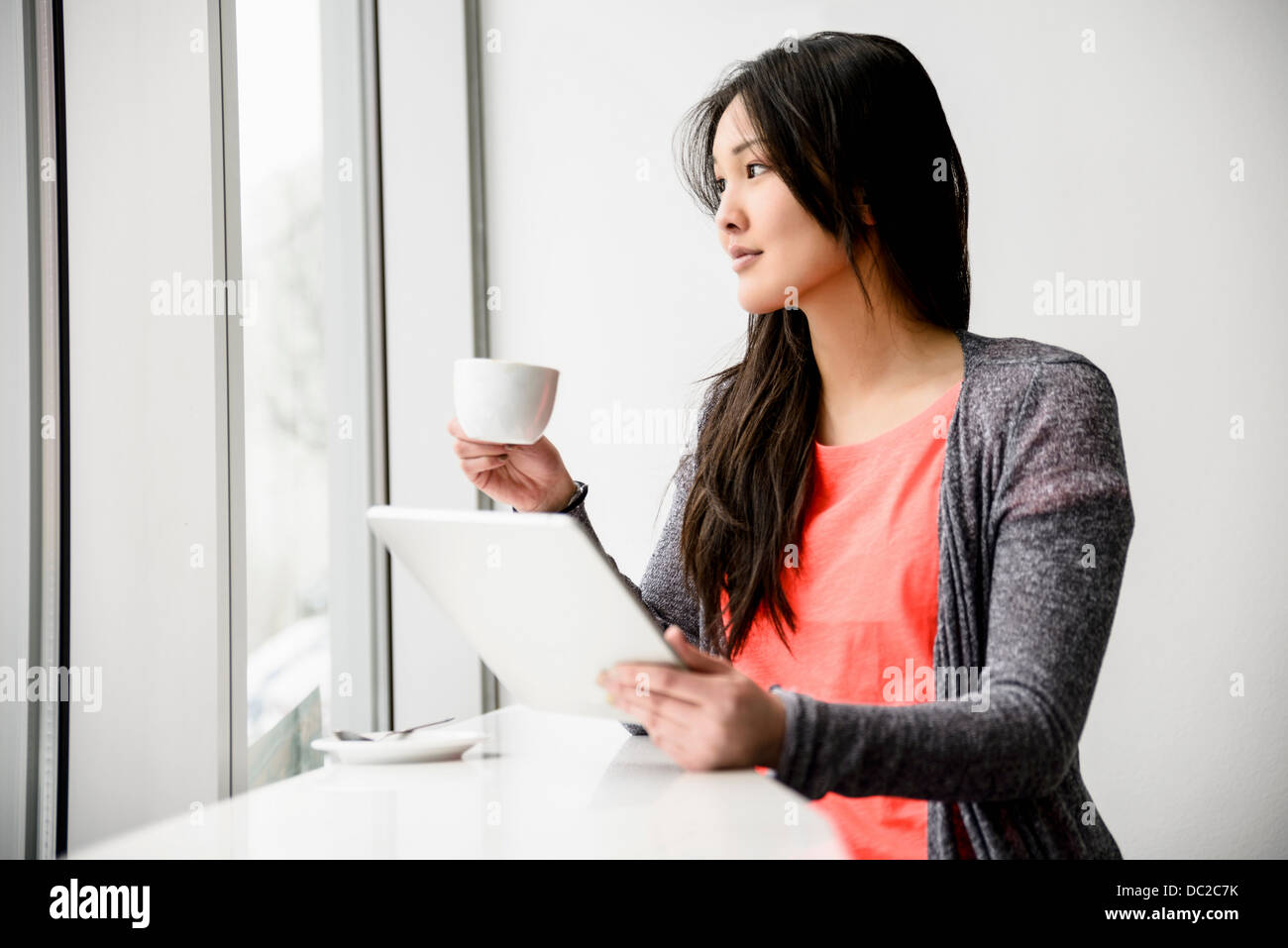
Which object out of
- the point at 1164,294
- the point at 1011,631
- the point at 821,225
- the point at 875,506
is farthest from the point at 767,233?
the point at 1164,294

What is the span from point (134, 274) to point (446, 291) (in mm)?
1030

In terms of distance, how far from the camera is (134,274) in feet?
3.69

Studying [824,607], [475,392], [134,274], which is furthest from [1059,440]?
[134,274]

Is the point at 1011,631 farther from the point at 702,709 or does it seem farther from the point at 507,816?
the point at 507,816

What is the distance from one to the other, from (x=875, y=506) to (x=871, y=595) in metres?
0.10

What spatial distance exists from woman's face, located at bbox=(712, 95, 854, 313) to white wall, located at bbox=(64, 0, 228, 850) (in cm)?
62

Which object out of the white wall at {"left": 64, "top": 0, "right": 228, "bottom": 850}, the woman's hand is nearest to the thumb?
the woman's hand

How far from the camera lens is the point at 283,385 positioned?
1.61m

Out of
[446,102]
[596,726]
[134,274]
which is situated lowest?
[596,726]

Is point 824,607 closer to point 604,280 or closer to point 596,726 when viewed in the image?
point 596,726

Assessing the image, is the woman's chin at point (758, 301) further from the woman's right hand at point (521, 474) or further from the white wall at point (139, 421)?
the white wall at point (139, 421)

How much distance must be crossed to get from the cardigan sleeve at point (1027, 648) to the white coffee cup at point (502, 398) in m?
0.36

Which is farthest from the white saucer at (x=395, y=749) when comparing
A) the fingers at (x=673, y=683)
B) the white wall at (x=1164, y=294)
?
the white wall at (x=1164, y=294)

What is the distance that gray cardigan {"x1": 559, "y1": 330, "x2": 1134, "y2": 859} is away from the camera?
0.72m
